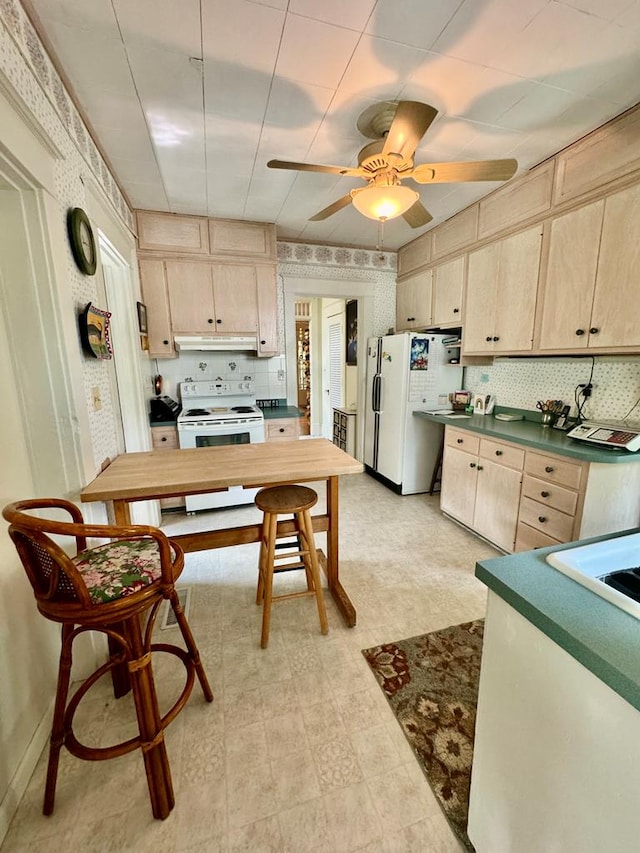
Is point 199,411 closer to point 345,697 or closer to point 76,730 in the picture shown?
point 76,730

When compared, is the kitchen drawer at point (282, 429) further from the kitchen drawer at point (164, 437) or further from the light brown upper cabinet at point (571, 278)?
the light brown upper cabinet at point (571, 278)

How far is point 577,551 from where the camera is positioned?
854mm

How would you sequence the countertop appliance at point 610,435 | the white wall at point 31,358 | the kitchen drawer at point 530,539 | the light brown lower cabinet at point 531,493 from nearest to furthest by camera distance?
1. the white wall at point 31,358
2. the countertop appliance at point 610,435
3. the light brown lower cabinet at point 531,493
4. the kitchen drawer at point 530,539

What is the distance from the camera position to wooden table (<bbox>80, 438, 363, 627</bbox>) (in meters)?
1.50

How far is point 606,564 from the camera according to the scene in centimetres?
83

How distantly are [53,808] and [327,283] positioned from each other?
4.03 m

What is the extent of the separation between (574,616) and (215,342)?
126 inches

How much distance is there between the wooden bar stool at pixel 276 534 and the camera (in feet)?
5.46

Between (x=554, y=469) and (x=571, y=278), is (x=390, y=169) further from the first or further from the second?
(x=554, y=469)

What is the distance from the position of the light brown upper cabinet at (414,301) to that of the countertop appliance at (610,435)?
1.84 metres

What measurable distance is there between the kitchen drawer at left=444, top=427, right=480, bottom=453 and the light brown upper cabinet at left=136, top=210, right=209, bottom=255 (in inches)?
108

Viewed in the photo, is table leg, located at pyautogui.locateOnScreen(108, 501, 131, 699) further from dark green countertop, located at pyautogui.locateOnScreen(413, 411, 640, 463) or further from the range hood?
dark green countertop, located at pyautogui.locateOnScreen(413, 411, 640, 463)

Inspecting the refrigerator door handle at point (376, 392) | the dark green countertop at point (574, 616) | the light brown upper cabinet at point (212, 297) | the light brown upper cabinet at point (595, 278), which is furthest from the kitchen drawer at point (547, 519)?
the light brown upper cabinet at point (212, 297)

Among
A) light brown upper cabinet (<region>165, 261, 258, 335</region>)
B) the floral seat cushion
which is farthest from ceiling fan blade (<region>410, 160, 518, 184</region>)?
the floral seat cushion
